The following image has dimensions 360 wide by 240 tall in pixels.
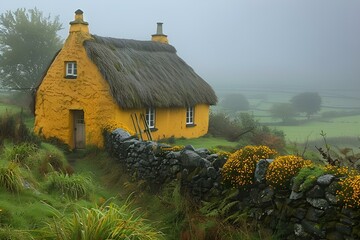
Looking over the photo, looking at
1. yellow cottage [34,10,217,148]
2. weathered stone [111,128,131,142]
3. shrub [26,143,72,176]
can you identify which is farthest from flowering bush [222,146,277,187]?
yellow cottage [34,10,217,148]

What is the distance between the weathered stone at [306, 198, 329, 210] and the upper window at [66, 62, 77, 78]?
1581 cm

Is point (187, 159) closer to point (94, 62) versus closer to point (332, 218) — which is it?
point (332, 218)

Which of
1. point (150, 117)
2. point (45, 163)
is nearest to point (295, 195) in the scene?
point (45, 163)

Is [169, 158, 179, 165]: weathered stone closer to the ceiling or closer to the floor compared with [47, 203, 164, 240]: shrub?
closer to the ceiling

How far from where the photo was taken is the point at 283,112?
63500 mm

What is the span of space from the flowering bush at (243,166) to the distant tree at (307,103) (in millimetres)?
62383

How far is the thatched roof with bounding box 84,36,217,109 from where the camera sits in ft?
64.7

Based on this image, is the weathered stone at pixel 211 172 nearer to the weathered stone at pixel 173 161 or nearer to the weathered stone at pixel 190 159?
the weathered stone at pixel 190 159

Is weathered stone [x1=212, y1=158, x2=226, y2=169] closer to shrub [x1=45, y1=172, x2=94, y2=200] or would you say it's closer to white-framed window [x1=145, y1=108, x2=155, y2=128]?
shrub [x1=45, y1=172, x2=94, y2=200]

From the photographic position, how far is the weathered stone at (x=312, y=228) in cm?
713

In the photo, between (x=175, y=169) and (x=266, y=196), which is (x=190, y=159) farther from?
(x=266, y=196)

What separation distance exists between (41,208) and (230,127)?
23.6 m

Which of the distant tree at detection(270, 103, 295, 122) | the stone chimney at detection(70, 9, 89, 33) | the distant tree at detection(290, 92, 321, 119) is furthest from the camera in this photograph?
the distant tree at detection(290, 92, 321, 119)

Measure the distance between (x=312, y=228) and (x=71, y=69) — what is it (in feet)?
53.7
